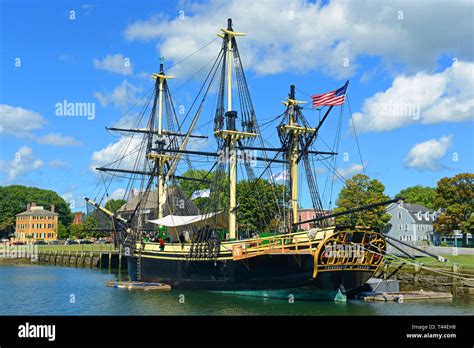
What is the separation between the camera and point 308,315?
1123 inches

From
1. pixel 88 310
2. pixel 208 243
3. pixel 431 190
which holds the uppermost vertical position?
pixel 431 190

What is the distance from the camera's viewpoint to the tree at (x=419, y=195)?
124438 millimetres

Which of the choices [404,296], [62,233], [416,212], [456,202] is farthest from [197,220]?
[62,233]

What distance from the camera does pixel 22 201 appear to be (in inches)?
6097

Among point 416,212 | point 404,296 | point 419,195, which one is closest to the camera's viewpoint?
point 404,296

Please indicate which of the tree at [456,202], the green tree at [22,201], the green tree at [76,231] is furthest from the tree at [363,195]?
the green tree at [22,201]

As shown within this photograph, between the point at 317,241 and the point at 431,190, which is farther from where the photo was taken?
the point at 431,190

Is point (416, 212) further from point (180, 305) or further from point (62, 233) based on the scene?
point (62, 233)

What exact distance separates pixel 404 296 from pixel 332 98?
13486 millimetres
